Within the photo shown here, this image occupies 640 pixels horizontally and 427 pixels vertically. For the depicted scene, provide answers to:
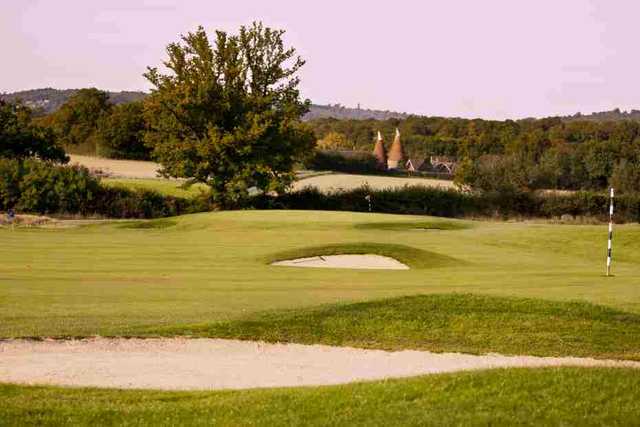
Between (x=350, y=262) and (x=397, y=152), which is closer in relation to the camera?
(x=350, y=262)

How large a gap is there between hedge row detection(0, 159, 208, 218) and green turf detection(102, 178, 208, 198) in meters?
3.86

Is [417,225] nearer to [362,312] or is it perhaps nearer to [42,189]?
[42,189]

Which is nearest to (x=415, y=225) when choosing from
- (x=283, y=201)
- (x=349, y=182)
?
(x=283, y=201)

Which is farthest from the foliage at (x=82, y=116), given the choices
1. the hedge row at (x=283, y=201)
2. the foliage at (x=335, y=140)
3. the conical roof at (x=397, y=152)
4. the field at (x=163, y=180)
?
the foliage at (x=335, y=140)

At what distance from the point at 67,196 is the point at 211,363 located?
4161 centimetres

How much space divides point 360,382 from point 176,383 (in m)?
2.24

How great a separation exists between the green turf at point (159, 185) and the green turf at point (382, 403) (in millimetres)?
48694

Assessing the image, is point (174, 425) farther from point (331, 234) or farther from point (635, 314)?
point (331, 234)

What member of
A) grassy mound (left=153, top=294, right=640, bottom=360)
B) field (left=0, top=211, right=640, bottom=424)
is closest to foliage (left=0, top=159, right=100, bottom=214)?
field (left=0, top=211, right=640, bottom=424)

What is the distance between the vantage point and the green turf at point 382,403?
342 inches

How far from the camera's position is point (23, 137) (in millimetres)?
64375

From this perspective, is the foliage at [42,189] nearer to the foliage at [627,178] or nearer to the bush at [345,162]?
the foliage at [627,178]

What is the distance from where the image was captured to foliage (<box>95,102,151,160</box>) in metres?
90.7

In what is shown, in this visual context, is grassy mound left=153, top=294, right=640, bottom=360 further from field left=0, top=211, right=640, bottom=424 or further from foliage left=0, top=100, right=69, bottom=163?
foliage left=0, top=100, right=69, bottom=163
